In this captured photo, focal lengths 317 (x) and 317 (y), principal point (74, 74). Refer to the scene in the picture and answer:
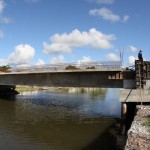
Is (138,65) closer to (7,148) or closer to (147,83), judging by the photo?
(147,83)

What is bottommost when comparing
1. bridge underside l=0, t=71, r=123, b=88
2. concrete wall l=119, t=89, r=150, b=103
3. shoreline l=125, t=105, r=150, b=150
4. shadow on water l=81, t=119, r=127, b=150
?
shadow on water l=81, t=119, r=127, b=150

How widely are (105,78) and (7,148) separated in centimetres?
2053

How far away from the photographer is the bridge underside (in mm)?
41094

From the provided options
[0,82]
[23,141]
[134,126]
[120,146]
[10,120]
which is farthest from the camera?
[0,82]

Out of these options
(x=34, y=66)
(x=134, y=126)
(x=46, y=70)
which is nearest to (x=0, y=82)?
(x=34, y=66)

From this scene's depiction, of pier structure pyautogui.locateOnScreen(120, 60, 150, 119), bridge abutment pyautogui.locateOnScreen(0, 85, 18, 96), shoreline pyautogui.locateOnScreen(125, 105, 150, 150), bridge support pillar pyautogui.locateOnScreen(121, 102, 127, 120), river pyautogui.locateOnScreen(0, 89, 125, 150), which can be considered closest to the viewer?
shoreline pyautogui.locateOnScreen(125, 105, 150, 150)

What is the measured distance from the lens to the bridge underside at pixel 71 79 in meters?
41.1

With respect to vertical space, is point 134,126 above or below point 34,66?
below

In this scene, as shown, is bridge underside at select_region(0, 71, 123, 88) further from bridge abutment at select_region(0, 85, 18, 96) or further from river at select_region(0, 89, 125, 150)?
bridge abutment at select_region(0, 85, 18, 96)

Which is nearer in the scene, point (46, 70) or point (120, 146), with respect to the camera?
point (120, 146)

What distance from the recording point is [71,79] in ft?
153

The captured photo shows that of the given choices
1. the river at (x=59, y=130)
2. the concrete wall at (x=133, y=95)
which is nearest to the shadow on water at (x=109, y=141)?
the river at (x=59, y=130)

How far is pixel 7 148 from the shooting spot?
80.9ft

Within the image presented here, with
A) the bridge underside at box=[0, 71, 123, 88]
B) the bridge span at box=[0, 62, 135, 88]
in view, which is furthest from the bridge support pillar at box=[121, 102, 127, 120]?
the bridge underside at box=[0, 71, 123, 88]
